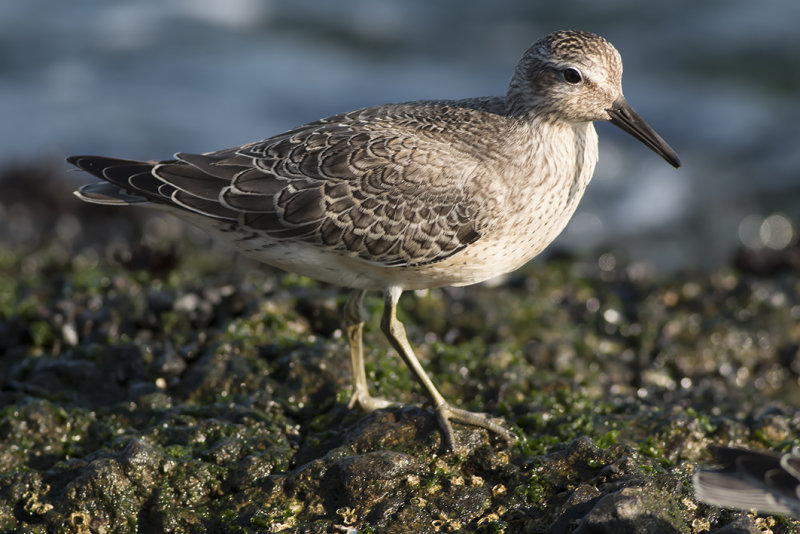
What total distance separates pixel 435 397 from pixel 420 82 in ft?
40.7

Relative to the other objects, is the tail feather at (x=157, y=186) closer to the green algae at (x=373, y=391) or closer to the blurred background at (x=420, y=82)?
the green algae at (x=373, y=391)

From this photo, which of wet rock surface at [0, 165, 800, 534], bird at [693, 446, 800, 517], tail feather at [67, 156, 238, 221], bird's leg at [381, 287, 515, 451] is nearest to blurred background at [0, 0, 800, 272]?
wet rock surface at [0, 165, 800, 534]

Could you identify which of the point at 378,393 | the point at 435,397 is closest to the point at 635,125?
the point at 435,397

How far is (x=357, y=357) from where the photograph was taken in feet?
18.0

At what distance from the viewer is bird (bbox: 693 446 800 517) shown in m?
3.63

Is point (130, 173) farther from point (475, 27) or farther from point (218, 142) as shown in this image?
point (475, 27)

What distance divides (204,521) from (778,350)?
4.95 metres

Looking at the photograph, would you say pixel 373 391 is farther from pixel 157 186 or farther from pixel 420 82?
pixel 420 82

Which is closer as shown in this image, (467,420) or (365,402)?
(467,420)

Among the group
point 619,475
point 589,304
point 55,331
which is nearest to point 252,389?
point 55,331

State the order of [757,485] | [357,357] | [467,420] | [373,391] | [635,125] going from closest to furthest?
[757,485], [467,420], [635,125], [357,357], [373,391]

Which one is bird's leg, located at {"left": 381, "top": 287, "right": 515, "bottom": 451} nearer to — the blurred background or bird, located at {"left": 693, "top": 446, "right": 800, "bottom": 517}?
bird, located at {"left": 693, "top": 446, "right": 800, "bottom": 517}

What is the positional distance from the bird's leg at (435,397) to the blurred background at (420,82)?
700 centimetres

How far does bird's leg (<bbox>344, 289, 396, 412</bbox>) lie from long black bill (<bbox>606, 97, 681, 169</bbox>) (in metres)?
1.93
